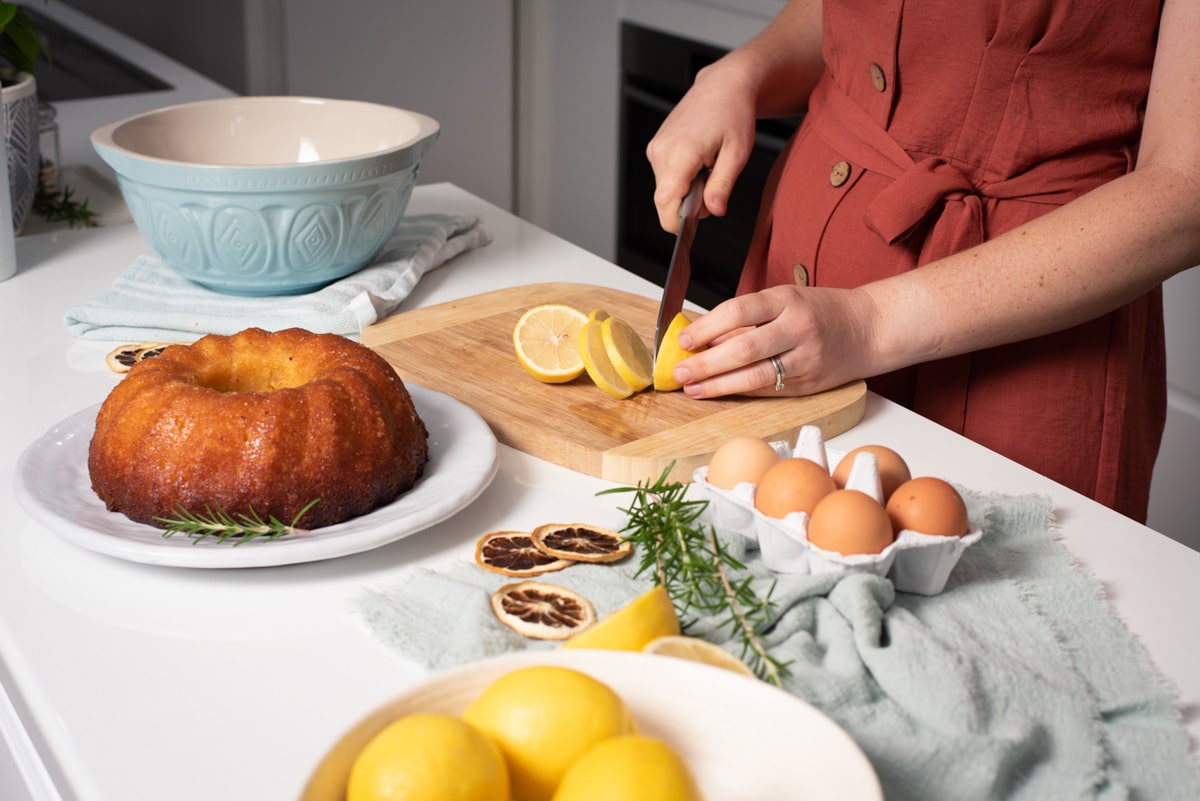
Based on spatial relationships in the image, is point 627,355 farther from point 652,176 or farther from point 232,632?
point 652,176

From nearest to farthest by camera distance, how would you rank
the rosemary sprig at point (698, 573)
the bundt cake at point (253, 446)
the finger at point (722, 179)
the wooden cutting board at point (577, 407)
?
1. the rosemary sprig at point (698, 573)
2. the bundt cake at point (253, 446)
3. the wooden cutting board at point (577, 407)
4. the finger at point (722, 179)

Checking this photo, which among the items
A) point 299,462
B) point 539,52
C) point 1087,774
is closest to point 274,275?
point 299,462

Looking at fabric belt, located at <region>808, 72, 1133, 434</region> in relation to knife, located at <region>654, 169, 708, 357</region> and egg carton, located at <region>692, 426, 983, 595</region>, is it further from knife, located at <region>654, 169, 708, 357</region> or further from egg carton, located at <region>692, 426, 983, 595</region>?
egg carton, located at <region>692, 426, 983, 595</region>

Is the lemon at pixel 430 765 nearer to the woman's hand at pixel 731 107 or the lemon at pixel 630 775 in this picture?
the lemon at pixel 630 775

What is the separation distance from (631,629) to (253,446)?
34 cm

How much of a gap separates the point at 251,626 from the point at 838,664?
40 centimetres

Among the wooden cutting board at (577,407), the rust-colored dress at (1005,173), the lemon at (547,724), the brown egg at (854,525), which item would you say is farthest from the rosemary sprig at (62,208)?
the lemon at (547,724)

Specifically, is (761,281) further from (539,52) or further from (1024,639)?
(539,52)

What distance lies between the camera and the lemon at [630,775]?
1.65 ft

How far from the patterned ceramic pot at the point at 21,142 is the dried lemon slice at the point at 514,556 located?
0.95 metres

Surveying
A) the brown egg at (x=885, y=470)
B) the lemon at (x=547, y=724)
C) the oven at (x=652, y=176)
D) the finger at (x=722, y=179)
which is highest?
the finger at (x=722, y=179)

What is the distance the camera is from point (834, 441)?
46.6 inches

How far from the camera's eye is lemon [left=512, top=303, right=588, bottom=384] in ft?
3.94

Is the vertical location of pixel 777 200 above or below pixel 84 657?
above
